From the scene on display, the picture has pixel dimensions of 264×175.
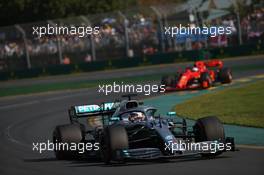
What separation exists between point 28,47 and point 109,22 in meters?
5.95

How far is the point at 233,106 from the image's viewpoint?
26.0 metres

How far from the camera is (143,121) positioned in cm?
1634

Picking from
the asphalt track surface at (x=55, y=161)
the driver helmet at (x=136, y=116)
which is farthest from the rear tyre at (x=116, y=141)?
the driver helmet at (x=136, y=116)

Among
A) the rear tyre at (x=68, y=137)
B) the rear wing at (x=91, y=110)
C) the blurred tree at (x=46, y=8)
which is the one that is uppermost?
the blurred tree at (x=46, y=8)

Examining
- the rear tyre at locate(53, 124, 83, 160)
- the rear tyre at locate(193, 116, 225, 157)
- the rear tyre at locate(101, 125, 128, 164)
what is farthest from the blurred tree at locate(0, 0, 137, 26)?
the rear tyre at locate(101, 125, 128, 164)

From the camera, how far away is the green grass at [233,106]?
22406 mm

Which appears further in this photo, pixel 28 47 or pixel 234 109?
pixel 28 47

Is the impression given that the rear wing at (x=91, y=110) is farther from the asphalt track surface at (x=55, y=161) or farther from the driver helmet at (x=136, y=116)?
the driver helmet at (x=136, y=116)

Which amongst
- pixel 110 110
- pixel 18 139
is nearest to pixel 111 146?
pixel 110 110

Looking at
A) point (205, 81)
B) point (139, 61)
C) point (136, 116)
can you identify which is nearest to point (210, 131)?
point (136, 116)

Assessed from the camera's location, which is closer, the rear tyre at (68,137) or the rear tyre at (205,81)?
the rear tyre at (68,137)

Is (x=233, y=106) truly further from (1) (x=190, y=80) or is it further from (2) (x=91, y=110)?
(1) (x=190, y=80)

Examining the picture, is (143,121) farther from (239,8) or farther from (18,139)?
(239,8)

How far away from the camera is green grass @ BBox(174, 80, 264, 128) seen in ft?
73.5
